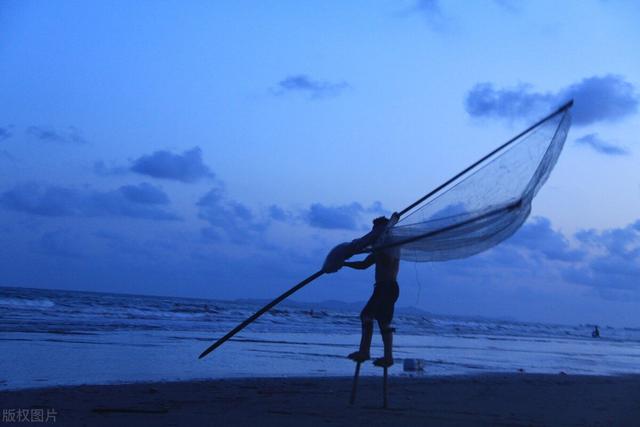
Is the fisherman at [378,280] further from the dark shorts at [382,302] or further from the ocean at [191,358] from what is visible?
the ocean at [191,358]

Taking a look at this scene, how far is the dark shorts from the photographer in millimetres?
7574

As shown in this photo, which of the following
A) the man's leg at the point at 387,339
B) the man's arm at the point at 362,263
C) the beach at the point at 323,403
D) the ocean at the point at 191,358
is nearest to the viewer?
the beach at the point at 323,403

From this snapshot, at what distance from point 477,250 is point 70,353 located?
9170mm

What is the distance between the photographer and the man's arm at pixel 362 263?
25.7 feet

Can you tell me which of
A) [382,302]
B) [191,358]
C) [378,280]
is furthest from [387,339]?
[191,358]

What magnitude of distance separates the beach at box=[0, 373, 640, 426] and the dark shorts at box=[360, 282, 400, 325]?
0.98 metres

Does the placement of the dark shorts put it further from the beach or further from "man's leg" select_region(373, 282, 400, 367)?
the beach

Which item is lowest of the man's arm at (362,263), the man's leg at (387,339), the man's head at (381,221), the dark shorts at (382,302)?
the man's leg at (387,339)

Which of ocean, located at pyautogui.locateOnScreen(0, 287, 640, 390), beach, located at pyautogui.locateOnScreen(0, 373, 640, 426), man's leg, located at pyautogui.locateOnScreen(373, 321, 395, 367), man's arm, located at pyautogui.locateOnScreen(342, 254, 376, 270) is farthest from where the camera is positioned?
ocean, located at pyautogui.locateOnScreen(0, 287, 640, 390)

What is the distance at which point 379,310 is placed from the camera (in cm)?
759

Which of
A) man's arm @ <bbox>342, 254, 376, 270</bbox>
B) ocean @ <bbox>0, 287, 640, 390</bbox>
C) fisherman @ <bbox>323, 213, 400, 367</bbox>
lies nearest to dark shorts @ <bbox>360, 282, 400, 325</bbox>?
fisherman @ <bbox>323, 213, 400, 367</bbox>

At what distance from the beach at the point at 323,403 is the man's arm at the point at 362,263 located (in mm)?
1507

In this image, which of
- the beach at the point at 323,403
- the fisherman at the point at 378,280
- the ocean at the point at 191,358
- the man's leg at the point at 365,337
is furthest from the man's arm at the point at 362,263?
the ocean at the point at 191,358

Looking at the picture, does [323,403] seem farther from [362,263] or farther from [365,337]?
[362,263]
